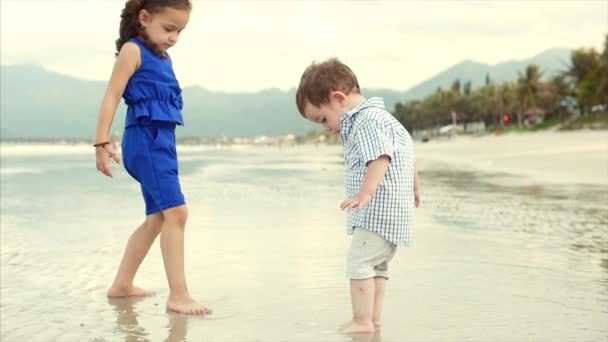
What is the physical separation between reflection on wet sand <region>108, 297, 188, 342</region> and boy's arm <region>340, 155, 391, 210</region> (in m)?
0.90

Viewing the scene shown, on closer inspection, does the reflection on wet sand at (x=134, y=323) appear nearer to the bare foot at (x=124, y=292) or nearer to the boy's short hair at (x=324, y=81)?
the bare foot at (x=124, y=292)

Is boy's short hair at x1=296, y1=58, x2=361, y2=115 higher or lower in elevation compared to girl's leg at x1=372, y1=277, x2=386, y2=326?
higher

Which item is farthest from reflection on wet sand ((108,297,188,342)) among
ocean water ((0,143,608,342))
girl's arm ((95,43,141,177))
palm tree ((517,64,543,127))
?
palm tree ((517,64,543,127))

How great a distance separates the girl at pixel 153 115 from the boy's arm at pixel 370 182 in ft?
3.34

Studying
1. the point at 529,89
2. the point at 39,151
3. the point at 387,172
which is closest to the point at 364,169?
the point at 387,172

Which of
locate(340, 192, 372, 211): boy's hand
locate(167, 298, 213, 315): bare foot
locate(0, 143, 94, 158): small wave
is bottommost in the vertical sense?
→ locate(0, 143, 94, 158): small wave

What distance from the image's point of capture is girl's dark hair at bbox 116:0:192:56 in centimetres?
346

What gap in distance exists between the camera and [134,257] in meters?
3.89

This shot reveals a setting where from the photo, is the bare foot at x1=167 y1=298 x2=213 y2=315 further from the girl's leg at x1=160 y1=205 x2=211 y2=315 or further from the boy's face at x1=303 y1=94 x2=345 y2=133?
the boy's face at x1=303 y1=94 x2=345 y2=133

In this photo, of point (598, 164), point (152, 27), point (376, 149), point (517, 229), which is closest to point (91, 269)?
point (152, 27)

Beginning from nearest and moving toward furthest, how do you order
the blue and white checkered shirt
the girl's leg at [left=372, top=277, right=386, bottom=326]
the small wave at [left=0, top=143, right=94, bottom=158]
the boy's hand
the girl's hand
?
the boy's hand
the blue and white checkered shirt
the girl's leg at [left=372, top=277, right=386, bottom=326]
the girl's hand
the small wave at [left=0, top=143, right=94, bottom=158]

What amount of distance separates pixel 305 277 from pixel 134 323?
1.30 m

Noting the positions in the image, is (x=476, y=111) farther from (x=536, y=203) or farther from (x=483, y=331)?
(x=483, y=331)

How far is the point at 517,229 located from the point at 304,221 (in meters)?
2.07
